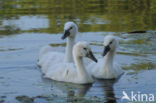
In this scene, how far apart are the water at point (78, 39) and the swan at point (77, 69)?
0.80 ft

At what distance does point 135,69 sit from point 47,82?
2567mm

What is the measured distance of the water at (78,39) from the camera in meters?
9.73

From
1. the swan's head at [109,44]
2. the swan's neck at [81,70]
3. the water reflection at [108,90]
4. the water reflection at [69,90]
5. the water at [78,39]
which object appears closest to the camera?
the water reflection at [108,90]

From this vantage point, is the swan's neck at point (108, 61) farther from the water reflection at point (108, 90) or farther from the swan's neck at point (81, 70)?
the swan's neck at point (81, 70)

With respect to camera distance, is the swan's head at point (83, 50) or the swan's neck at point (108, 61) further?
the swan's neck at point (108, 61)

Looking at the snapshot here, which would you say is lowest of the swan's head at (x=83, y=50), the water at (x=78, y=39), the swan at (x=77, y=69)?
the water at (x=78, y=39)

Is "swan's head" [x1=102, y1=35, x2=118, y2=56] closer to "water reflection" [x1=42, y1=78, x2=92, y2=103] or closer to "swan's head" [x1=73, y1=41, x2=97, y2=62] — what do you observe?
"swan's head" [x1=73, y1=41, x2=97, y2=62]

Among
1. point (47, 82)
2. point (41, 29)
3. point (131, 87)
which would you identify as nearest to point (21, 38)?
point (41, 29)

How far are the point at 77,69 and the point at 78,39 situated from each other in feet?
18.2

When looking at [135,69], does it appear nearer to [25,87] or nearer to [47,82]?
[47,82]

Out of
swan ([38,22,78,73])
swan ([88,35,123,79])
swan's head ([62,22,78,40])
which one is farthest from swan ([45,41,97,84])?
swan's head ([62,22,78,40])

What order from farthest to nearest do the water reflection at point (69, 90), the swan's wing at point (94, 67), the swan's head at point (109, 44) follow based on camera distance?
the swan's wing at point (94, 67), the swan's head at point (109, 44), the water reflection at point (69, 90)

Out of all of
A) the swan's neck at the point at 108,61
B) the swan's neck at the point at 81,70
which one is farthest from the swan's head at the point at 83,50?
the swan's neck at the point at 108,61

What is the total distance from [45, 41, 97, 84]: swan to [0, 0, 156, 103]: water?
24cm
